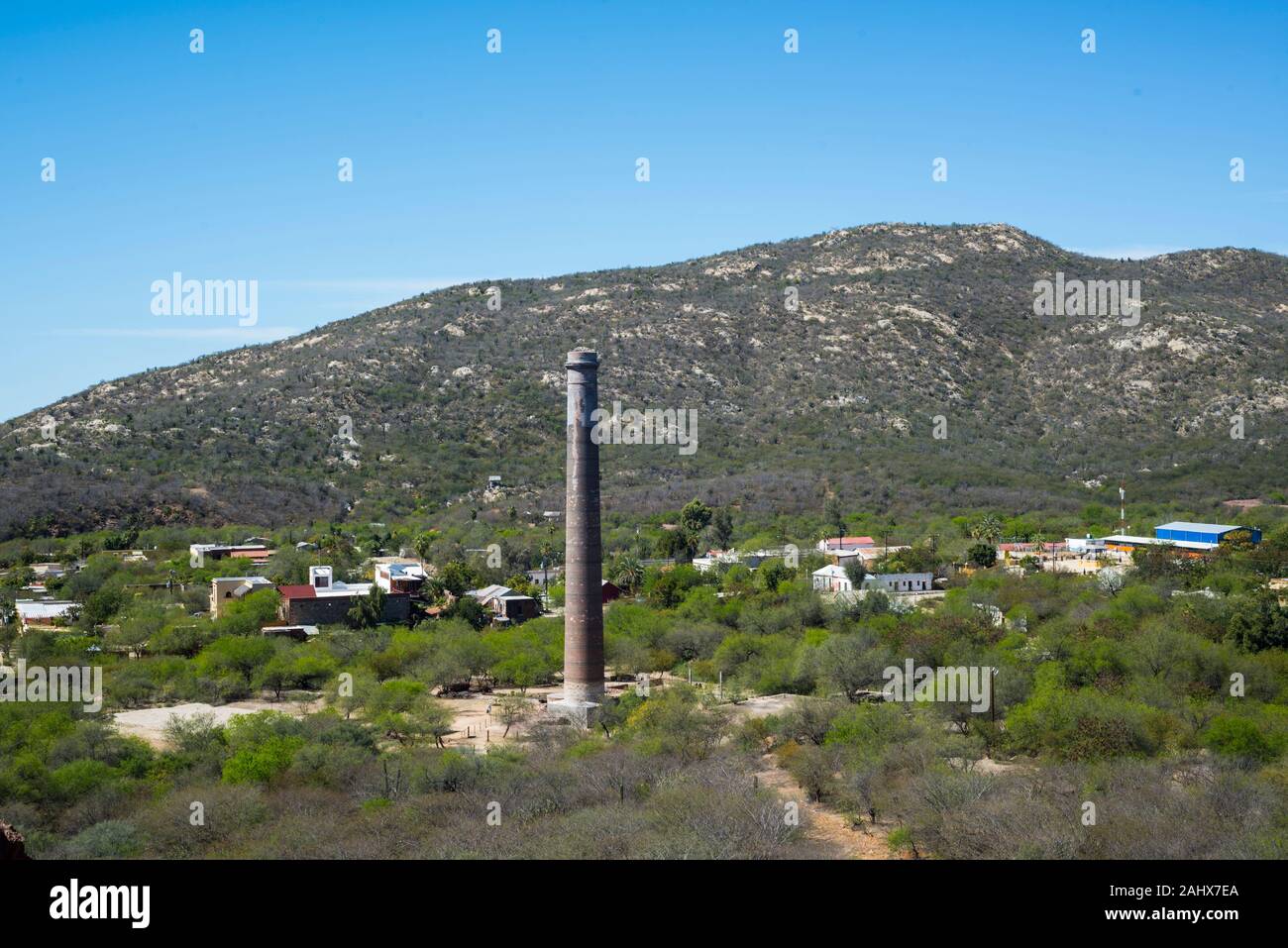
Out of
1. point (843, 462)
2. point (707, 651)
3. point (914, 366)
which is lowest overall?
point (707, 651)

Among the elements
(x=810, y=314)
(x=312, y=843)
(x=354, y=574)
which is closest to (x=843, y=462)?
(x=810, y=314)

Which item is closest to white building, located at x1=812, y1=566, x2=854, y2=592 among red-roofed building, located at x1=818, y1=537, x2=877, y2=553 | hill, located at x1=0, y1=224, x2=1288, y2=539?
red-roofed building, located at x1=818, y1=537, x2=877, y2=553

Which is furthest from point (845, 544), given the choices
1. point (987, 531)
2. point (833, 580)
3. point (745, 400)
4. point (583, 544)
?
point (583, 544)

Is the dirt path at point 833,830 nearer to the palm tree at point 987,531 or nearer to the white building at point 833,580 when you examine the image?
Result: the white building at point 833,580

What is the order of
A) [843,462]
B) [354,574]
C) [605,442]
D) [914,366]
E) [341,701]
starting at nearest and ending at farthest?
[341,701] → [354,574] → [843,462] → [605,442] → [914,366]

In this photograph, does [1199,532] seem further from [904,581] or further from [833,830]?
[833,830]

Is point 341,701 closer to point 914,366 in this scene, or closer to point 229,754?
point 229,754

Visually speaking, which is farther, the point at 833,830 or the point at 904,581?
the point at 904,581
